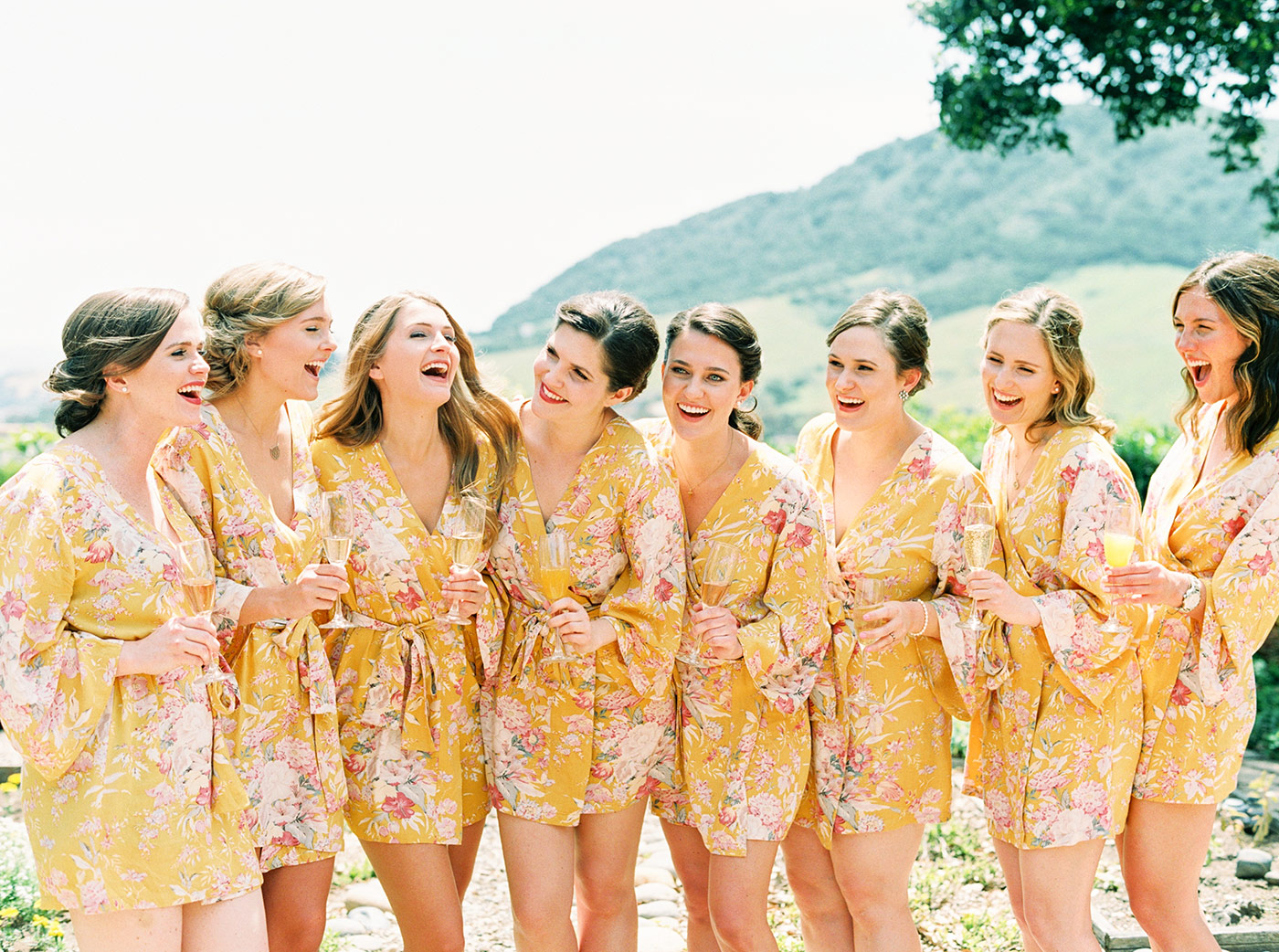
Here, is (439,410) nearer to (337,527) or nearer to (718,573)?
(337,527)

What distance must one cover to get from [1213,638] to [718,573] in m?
1.67

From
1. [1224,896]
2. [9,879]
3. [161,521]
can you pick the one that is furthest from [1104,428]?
[9,879]

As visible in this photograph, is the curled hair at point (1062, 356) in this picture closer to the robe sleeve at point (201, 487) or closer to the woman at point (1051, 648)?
the woman at point (1051, 648)

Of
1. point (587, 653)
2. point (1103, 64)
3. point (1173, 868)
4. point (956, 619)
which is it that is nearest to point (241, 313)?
point (587, 653)

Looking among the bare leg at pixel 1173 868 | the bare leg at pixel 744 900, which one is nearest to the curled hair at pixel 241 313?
the bare leg at pixel 744 900

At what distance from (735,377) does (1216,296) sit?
1652mm

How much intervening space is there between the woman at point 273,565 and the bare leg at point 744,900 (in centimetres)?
128

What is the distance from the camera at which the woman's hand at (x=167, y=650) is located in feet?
10.2

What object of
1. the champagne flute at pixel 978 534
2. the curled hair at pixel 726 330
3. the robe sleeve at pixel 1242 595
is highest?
the curled hair at pixel 726 330

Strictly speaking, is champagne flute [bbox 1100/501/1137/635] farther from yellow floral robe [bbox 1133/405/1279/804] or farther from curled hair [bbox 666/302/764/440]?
curled hair [bbox 666/302/764/440]

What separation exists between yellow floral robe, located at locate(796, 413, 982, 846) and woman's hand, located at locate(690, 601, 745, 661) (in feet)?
1.20

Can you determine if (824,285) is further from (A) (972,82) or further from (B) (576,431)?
(B) (576,431)

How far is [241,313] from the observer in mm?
3770

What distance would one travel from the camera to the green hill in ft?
159
